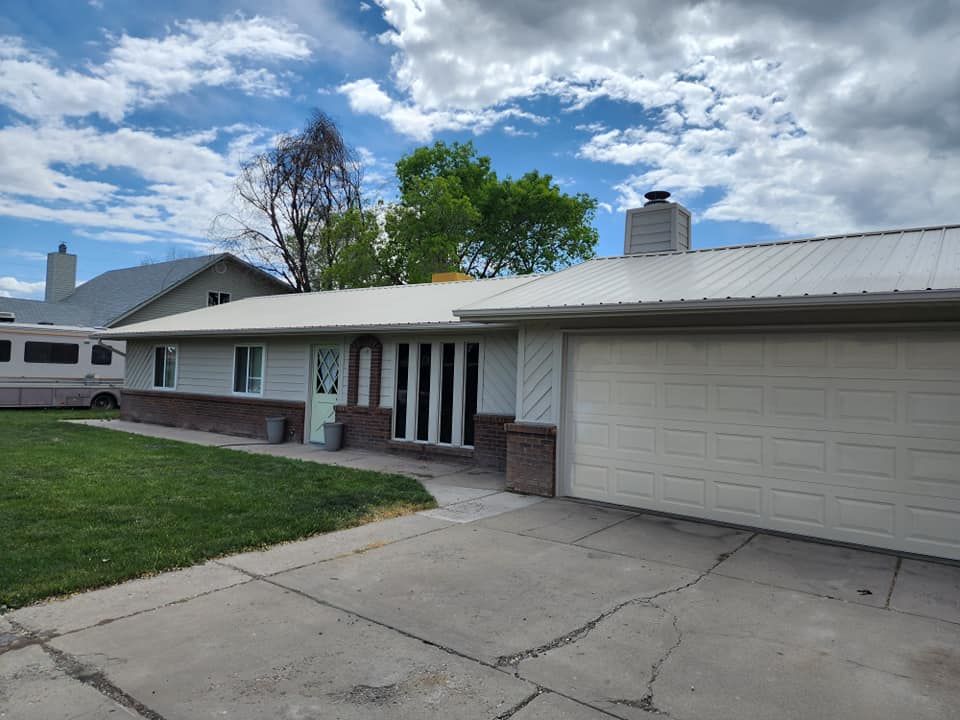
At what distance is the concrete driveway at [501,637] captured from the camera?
11.2 feet

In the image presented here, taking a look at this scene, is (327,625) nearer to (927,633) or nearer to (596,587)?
(596,587)

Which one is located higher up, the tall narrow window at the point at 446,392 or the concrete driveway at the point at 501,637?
the tall narrow window at the point at 446,392

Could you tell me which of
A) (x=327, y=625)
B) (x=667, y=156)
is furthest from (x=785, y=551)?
(x=667, y=156)

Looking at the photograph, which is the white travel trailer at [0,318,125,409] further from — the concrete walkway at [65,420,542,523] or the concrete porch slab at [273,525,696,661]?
the concrete porch slab at [273,525,696,661]

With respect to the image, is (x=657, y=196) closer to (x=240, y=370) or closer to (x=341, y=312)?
(x=341, y=312)

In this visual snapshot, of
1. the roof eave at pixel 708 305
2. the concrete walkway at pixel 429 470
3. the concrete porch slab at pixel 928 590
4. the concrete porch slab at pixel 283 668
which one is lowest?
the concrete porch slab at pixel 283 668

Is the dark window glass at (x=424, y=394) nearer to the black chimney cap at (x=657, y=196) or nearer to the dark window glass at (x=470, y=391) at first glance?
the dark window glass at (x=470, y=391)

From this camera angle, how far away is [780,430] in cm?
701

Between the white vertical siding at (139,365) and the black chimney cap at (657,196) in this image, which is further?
the white vertical siding at (139,365)

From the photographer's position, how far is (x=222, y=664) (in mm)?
3773

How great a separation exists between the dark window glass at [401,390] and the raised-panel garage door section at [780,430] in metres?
4.61

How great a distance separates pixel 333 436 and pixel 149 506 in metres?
5.60

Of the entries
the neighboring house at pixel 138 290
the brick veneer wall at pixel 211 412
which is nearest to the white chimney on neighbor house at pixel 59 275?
the neighboring house at pixel 138 290

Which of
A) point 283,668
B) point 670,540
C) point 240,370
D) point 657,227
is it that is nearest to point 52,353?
point 240,370
